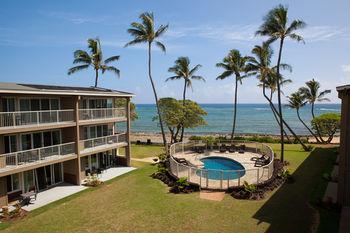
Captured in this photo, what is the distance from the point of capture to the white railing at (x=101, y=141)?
2195cm

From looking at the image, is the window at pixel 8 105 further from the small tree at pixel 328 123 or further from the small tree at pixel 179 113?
the small tree at pixel 328 123

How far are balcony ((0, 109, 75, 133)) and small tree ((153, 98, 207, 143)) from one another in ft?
57.1

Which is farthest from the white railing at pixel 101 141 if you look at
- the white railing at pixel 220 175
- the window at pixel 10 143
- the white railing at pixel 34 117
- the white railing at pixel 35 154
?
the white railing at pixel 220 175

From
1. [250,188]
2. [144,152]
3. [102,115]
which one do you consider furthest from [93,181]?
[144,152]

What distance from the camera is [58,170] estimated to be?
2111 centimetres

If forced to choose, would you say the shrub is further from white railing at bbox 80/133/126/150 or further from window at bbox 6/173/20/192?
window at bbox 6/173/20/192

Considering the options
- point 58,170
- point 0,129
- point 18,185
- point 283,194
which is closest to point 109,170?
point 58,170

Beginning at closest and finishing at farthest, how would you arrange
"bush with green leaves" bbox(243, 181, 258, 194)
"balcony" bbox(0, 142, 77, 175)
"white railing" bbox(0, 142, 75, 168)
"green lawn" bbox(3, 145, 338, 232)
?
"green lawn" bbox(3, 145, 338, 232) < "balcony" bbox(0, 142, 77, 175) < "white railing" bbox(0, 142, 75, 168) < "bush with green leaves" bbox(243, 181, 258, 194)

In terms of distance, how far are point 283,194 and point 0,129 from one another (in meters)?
17.8

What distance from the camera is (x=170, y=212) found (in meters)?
14.9

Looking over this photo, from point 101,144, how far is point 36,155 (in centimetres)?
638

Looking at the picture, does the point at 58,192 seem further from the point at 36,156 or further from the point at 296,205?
the point at 296,205

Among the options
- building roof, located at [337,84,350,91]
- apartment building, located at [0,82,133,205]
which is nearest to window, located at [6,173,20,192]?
apartment building, located at [0,82,133,205]

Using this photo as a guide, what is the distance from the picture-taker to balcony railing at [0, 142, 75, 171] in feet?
53.4
